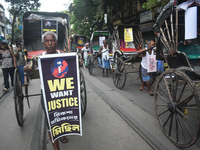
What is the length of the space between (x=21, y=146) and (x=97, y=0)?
16681mm

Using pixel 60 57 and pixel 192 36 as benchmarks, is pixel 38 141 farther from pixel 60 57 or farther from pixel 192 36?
pixel 192 36

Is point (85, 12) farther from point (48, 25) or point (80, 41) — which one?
point (48, 25)

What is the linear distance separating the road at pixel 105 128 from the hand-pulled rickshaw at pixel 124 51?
47.6 inches

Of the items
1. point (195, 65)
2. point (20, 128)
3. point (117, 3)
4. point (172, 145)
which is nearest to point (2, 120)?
point (20, 128)

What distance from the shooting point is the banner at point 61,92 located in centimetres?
210

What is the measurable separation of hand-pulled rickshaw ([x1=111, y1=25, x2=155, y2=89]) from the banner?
11.4 feet

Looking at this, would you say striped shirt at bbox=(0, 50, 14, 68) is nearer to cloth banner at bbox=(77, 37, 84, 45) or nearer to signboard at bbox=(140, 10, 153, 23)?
signboard at bbox=(140, 10, 153, 23)

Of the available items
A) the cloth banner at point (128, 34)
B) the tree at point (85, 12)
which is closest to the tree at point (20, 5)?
the tree at point (85, 12)

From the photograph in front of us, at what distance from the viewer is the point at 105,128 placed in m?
3.25

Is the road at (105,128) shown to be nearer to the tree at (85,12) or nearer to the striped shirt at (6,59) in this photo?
the striped shirt at (6,59)

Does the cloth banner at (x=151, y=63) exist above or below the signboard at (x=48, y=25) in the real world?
below

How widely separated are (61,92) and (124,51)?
530 centimetres

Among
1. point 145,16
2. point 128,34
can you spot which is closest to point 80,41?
point 145,16

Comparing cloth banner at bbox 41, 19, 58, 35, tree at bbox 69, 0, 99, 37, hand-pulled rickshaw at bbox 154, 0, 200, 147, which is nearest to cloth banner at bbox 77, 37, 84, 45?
tree at bbox 69, 0, 99, 37
